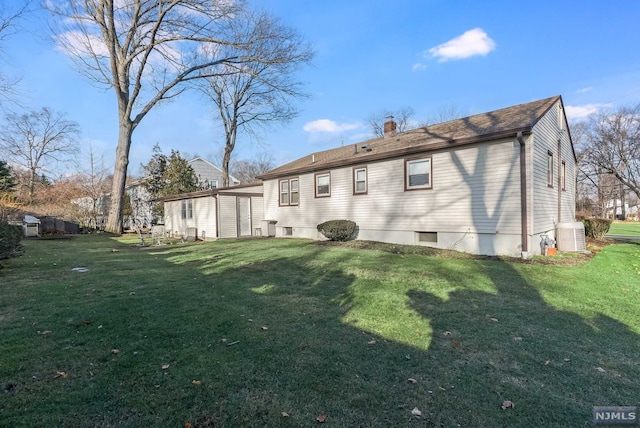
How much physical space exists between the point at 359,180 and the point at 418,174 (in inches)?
109

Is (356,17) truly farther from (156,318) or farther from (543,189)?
(156,318)

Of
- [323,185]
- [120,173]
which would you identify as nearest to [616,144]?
[323,185]

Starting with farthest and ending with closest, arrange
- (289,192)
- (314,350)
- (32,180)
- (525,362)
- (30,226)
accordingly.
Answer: (32,180) < (30,226) < (289,192) < (314,350) < (525,362)

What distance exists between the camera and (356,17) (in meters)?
13.3

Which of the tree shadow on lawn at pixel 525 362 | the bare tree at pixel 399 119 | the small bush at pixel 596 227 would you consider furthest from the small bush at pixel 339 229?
the bare tree at pixel 399 119

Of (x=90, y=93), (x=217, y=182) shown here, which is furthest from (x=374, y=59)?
(x=217, y=182)

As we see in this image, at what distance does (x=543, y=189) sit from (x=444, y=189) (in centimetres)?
314

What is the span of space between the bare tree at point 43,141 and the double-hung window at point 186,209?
763 inches

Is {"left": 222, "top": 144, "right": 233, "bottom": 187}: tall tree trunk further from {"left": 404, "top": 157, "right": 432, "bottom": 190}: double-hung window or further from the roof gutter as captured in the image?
the roof gutter

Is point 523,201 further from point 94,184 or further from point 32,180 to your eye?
point 32,180

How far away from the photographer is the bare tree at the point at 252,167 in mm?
53938

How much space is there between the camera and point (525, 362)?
130 inches

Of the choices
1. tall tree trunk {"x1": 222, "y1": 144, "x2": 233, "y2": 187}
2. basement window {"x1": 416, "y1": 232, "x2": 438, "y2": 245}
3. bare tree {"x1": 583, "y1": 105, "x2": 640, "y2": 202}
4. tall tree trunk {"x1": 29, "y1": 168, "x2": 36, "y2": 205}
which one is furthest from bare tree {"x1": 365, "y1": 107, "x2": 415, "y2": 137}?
tall tree trunk {"x1": 29, "y1": 168, "x2": 36, "y2": 205}

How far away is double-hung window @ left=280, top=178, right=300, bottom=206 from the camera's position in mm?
16609
